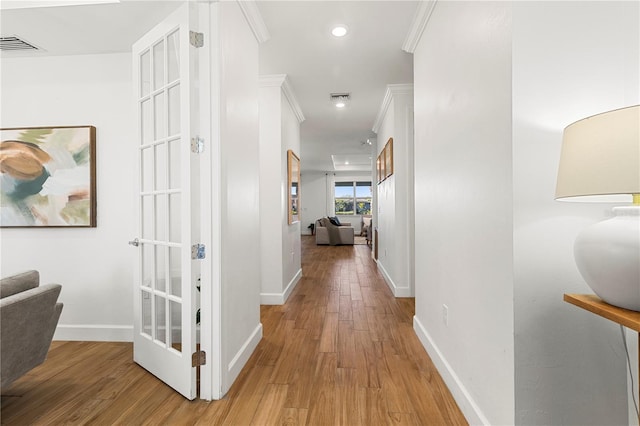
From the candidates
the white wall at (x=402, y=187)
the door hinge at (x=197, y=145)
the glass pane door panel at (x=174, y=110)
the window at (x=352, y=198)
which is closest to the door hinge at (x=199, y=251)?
the door hinge at (x=197, y=145)

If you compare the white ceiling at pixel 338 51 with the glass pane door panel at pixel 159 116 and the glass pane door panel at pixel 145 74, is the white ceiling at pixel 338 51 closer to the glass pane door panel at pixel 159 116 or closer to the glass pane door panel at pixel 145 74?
the glass pane door panel at pixel 145 74

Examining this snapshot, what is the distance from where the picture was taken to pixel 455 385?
1.72 metres

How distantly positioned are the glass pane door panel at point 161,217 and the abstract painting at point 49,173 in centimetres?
110

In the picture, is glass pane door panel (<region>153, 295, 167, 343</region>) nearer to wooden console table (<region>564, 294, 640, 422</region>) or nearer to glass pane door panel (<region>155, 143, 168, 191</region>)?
glass pane door panel (<region>155, 143, 168, 191</region>)

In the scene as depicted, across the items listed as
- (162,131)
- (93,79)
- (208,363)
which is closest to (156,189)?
(162,131)

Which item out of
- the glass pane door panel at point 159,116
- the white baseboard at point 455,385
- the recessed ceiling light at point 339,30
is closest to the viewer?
the white baseboard at point 455,385

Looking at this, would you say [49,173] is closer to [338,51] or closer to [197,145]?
[197,145]

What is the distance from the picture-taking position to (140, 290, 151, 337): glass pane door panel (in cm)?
206

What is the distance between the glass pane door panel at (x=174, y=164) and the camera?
185cm

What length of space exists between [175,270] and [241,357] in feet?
2.49

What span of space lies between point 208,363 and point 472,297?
4.89ft

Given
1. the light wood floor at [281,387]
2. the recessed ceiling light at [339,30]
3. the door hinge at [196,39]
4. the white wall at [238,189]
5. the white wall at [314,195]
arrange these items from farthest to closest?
the white wall at [314,195] → the recessed ceiling light at [339,30] → the white wall at [238,189] → the door hinge at [196,39] → the light wood floor at [281,387]

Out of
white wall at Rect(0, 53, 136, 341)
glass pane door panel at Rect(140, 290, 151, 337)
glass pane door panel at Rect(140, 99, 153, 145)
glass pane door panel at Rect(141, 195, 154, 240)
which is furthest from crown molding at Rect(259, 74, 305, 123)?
glass pane door panel at Rect(140, 290, 151, 337)

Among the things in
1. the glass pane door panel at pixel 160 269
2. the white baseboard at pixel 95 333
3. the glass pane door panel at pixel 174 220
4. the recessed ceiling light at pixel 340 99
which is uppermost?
the recessed ceiling light at pixel 340 99
